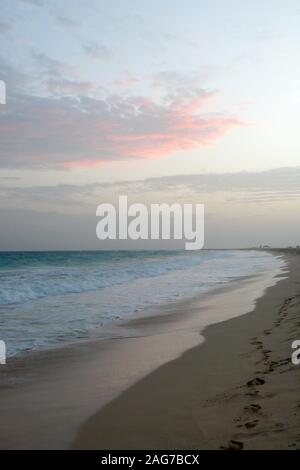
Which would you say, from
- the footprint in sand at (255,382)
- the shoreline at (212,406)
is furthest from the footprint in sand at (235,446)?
the footprint in sand at (255,382)

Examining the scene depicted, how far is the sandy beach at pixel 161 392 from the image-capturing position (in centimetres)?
494

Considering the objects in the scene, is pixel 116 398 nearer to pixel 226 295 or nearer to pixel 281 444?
pixel 281 444

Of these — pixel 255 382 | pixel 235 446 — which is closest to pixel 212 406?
pixel 255 382

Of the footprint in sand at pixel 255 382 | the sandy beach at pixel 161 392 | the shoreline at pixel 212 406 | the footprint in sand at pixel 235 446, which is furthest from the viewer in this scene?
the footprint in sand at pixel 255 382

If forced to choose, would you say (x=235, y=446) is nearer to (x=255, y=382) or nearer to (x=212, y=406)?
(x=212, y=406)

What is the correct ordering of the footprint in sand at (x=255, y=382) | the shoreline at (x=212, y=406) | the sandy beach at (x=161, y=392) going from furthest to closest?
the footprint in sand at (x=255, y=382), the sandy beach at (x=161, y=392), the shoreline at (x=212, y=406)

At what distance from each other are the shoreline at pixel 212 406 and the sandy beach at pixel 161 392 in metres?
0.01

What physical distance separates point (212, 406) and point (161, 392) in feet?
3.33

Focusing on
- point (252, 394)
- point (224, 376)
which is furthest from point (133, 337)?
point (252, 394)

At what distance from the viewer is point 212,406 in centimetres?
589

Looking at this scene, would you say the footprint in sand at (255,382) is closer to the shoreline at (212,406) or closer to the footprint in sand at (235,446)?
the shoreline at (212,406)

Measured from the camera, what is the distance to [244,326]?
12.0m

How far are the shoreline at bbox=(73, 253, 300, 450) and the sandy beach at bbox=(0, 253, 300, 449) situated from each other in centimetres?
1

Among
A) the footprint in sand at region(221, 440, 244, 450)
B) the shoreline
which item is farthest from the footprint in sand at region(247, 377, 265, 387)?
the footprint in sand at region(221, 440, 244, 450)
